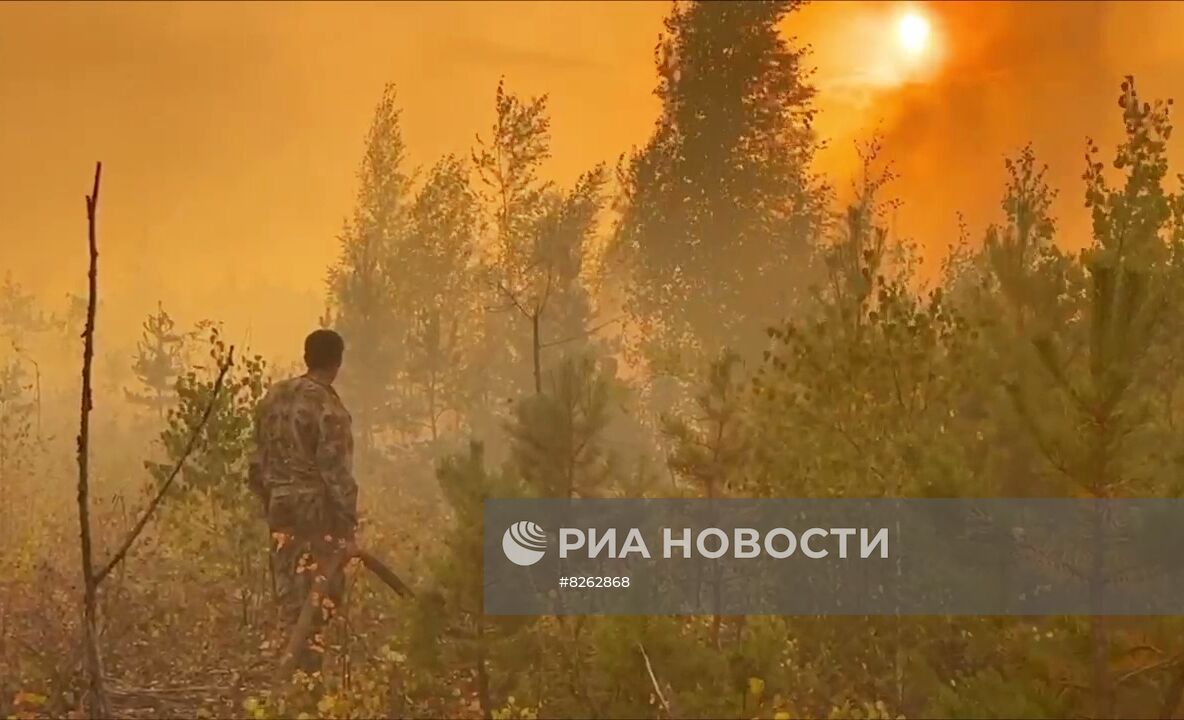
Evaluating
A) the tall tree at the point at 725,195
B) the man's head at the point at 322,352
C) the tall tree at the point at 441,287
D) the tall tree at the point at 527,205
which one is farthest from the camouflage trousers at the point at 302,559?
the tall tree at the point at 725,195

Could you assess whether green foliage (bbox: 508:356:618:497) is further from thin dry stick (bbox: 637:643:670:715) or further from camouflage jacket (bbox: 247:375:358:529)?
thin dry stick (bbox: 637:643:670:715)

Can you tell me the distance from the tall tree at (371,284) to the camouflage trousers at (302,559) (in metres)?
7.65

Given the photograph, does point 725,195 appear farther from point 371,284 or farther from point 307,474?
point 307,474

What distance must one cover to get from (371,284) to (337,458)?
8.54 meters

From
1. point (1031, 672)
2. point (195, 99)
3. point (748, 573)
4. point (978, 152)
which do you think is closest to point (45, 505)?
point (195, 99)

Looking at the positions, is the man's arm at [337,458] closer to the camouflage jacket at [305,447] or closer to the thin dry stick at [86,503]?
the camouflage jacket at [305,447]

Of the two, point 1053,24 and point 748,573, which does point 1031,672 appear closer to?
point 748,573

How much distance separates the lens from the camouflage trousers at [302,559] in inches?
207

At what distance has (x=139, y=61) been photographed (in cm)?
737

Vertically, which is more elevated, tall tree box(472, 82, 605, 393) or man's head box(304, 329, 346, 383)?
tall tree box(472, 82, 605, 393)

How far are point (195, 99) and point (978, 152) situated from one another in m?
7.76

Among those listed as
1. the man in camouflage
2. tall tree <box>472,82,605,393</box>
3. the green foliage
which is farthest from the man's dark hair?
tall tree <box>472,82,605,393</box>

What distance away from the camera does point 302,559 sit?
16.9ft

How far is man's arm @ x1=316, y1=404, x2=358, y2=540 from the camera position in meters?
5.15
